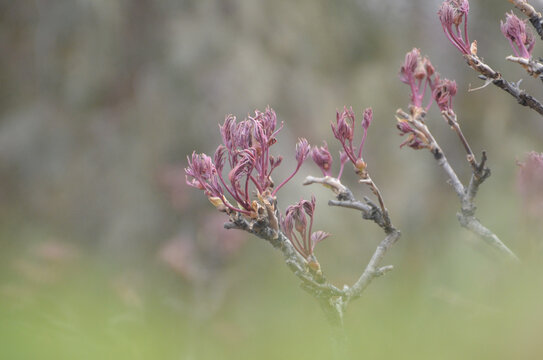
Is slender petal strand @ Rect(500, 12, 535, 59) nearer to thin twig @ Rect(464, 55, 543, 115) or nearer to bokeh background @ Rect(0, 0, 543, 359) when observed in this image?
thin twig @ Rect(464, 55, 543, 115)

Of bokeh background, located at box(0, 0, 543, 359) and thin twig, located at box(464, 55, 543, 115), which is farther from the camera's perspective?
bokeh background, located at box(0, 0, 543, 359)

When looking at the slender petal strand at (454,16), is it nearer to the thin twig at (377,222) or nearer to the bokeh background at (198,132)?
the thin twig at (377,222)

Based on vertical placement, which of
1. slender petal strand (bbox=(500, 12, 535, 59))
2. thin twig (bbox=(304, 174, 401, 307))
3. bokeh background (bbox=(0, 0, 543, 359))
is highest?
bokeh background (bbox=(0, 0, 543, 359))

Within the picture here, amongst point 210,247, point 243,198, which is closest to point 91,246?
point 210,247

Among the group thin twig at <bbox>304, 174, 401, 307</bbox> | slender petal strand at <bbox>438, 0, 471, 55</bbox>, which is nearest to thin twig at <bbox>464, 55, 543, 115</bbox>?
slender petal strand at <bbox>438, 0, 471, 55</bbox>

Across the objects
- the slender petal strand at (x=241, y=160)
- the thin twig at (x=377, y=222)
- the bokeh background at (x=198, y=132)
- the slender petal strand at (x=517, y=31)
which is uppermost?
the bokeh background at (x=198, y=132)

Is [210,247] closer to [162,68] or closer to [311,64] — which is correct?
[162,68]

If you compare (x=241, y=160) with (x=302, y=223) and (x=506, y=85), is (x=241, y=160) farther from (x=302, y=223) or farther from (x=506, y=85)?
(x=506, y=85)

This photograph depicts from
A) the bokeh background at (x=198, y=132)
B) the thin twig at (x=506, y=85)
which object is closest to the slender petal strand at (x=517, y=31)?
the thin twig at (x=506, y=85)
